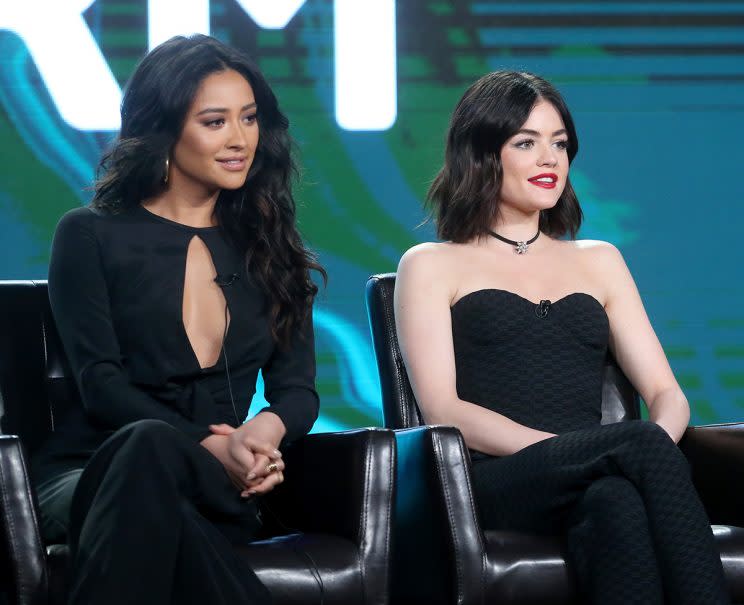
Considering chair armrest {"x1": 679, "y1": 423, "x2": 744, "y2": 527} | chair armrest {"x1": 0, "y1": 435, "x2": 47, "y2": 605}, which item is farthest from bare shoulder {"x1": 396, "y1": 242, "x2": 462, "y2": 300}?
chair armrest {"x1": 0, "y1": 435, "x2": 47, "y2": 605}

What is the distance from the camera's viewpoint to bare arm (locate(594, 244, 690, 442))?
2834mm

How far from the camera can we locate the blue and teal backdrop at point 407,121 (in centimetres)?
406

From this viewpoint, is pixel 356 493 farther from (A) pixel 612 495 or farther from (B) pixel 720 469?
(B) pixel 720 469

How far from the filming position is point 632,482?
7.48 feet

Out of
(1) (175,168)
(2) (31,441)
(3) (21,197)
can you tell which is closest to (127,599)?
(2) (31,441)

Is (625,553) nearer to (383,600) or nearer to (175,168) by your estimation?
(383,600)

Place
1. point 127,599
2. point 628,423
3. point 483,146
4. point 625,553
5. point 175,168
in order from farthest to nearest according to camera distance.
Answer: point 483,146, point 175,168, point 628,423, point 625,553, point 127,599

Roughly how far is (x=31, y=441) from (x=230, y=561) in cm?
79

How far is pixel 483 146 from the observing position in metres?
2.98

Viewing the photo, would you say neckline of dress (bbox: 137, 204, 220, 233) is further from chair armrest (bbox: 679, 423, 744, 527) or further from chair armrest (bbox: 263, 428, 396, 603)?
chair armrest (bbox: 679, 423, 744, 527)

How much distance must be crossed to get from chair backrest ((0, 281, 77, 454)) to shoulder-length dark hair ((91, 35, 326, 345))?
276mm

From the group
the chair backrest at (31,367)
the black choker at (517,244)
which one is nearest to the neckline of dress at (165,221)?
the chair backrest at (31,367)

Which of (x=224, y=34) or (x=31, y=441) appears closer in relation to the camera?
(x=31, y=441)

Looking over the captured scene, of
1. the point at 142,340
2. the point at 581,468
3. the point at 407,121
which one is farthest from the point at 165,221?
the point at 407,121
